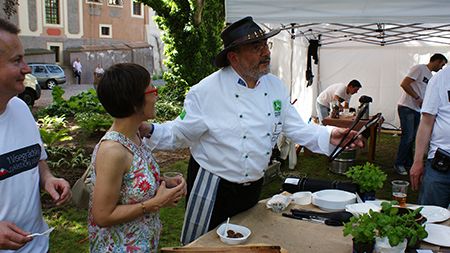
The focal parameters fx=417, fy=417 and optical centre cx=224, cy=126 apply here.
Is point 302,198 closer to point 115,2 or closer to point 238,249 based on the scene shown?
point 238,249

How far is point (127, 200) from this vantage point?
1.83 m

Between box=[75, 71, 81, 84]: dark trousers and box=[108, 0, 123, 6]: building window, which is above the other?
box=[108, 0, 123, 6]: building window

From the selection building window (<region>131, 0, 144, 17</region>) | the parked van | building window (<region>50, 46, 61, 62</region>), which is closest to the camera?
the parked van

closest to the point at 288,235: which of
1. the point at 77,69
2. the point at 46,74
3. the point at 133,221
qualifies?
the point at 133,221

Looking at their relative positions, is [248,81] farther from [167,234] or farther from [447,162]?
[167,234]

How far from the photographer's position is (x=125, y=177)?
1810 mm

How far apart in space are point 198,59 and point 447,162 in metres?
10.3

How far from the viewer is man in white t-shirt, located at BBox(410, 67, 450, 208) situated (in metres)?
2.87

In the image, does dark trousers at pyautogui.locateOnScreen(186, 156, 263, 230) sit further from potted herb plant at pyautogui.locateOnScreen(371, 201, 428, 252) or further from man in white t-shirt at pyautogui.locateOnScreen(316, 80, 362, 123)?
man in white t-shirt at pyautogui.locateOnScreen(316, 80, 362, 123)

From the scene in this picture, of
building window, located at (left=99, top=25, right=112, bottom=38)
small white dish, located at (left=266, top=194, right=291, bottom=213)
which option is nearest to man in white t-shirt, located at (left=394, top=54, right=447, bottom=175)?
small white dish, located at (left=266, top=194, right=291, bottom=213)

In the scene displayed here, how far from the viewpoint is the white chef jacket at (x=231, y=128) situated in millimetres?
2426

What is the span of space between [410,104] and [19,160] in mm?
6505

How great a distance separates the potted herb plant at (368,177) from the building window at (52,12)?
30274 millimetres

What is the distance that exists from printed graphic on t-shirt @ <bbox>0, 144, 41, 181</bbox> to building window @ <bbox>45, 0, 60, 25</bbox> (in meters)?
30.1
